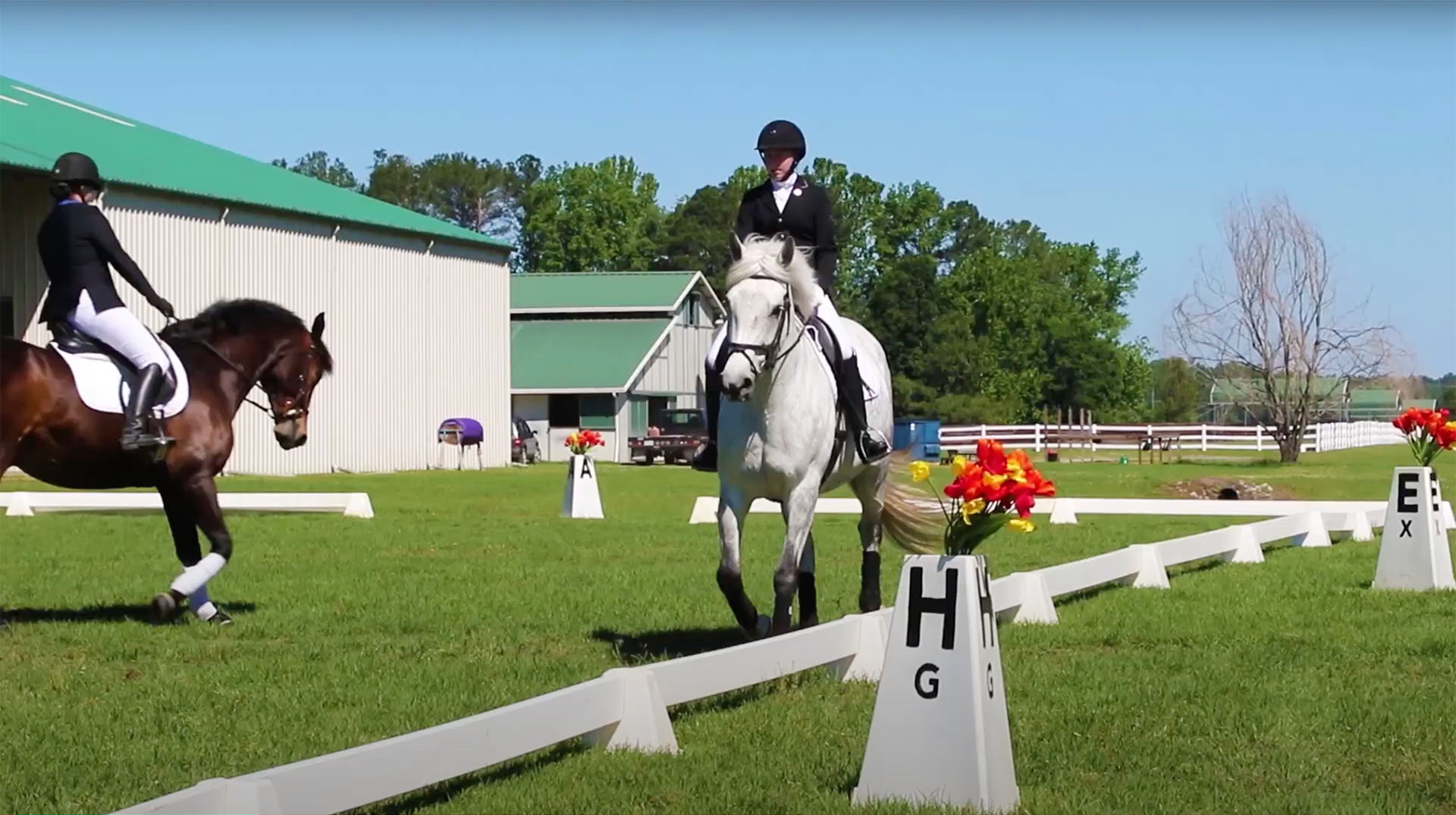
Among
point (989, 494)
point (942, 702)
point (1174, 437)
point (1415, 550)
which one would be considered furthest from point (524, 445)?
point (942, 702)

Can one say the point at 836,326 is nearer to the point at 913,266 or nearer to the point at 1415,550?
the point at 1415,550

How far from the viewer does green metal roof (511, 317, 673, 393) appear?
64625 millimetres

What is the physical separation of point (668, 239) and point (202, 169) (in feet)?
208

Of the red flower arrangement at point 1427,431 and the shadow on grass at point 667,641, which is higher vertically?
the red flower arrangement at point 1427,431

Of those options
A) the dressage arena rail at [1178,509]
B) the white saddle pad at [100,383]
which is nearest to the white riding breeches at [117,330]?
the white saddle pad at [100,383]

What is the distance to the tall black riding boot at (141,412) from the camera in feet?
36.7

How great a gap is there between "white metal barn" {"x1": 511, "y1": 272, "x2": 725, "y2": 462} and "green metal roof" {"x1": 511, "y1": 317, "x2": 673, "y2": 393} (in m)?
0.04

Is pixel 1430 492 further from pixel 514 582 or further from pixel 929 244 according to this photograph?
pixel 929 244

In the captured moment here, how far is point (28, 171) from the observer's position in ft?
117

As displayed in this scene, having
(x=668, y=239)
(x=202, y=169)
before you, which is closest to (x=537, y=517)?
(x=202, y=169)

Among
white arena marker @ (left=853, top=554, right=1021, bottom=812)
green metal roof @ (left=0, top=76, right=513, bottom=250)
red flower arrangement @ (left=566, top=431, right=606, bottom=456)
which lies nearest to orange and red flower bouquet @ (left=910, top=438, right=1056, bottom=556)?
white arena marker @ (left=853, top=554, right=1021, bottom=812)

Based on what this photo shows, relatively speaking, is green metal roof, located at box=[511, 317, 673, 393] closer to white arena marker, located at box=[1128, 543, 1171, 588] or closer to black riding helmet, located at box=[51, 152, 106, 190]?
white arena marker, located at box=[1128, 543, 1171, 588]

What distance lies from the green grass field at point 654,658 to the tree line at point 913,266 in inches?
2959

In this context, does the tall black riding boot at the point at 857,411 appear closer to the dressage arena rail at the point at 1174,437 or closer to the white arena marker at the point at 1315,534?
the white arena marker at the point at 1315,534
